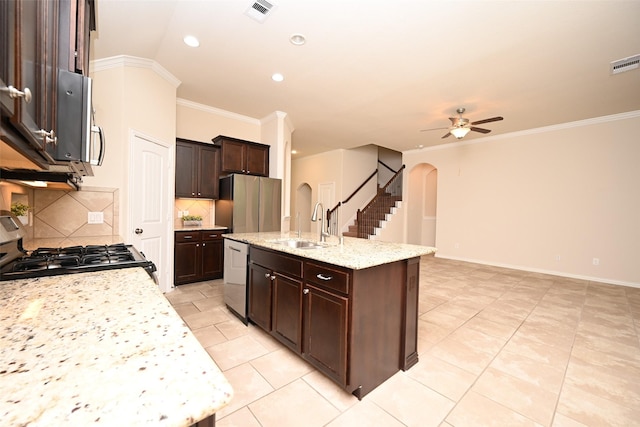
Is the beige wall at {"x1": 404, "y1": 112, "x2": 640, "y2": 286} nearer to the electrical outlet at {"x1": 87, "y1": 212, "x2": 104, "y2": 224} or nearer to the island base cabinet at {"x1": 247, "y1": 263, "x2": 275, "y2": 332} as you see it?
the island base cabinet at {"x1": 247, "y1": 263, "x2": 275, "y2": 332}

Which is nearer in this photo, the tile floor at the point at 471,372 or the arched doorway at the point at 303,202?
the tile floor at the point at 471,372

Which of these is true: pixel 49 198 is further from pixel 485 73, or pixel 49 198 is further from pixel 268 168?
pixel 485 73

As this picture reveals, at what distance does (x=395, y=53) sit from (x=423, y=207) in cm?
616

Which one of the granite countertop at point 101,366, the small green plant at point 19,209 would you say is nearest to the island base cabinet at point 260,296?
the granite countertop at point 101,366

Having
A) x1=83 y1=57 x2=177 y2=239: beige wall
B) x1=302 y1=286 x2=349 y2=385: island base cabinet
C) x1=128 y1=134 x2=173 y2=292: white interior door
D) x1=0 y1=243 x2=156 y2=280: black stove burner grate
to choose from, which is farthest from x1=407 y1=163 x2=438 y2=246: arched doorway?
x1=0 y1=243 x2=156 y2=280: black stove burner grate

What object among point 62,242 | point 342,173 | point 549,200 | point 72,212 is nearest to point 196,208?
point 72,212

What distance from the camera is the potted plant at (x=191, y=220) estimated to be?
4.47 meters

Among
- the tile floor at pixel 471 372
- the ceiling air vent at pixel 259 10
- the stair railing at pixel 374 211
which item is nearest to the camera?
the tile floor at pixel 471 372

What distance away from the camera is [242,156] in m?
4.85

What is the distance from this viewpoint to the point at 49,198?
251 centimetres

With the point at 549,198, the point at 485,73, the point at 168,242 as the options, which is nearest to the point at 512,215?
the point at 549,198

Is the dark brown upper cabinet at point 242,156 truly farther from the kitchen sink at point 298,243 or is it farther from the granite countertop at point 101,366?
the granite countertop at point 101,366

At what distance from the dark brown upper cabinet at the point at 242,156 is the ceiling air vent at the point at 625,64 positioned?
5.00 metres

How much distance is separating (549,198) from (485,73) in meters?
3.60
